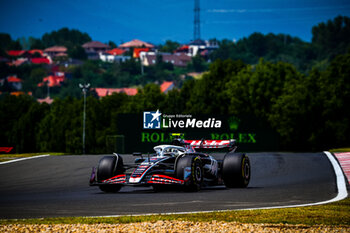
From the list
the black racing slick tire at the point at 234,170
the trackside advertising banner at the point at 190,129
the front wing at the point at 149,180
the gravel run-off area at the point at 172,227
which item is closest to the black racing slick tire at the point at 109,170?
the front wing at the point at 149,180

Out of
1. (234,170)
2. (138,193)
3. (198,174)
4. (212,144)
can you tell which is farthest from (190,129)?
(138,193)

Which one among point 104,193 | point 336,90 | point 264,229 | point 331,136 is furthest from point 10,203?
point 336,90

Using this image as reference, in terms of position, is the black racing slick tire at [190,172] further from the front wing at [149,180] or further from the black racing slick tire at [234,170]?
the black racing slick tire at [234,170]

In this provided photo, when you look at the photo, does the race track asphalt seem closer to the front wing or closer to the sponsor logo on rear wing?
the front wing

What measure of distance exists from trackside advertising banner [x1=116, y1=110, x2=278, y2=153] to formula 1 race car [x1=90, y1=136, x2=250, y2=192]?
21768 millimetres

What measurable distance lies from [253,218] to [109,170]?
24.5ft

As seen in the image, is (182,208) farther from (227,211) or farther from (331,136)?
(331,136)

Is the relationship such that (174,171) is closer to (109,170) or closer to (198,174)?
(198,174)

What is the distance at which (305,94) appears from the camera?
7194 cm

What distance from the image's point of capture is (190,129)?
42.8 metres

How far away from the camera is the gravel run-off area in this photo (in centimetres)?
1095

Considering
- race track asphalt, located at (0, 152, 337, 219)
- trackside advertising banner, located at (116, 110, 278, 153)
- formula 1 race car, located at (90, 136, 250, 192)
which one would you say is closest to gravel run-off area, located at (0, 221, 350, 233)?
race track asphalt, located at (0, 152, 337, 219)

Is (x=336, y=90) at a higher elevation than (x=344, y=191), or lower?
higher

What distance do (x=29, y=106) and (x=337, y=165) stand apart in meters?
105
